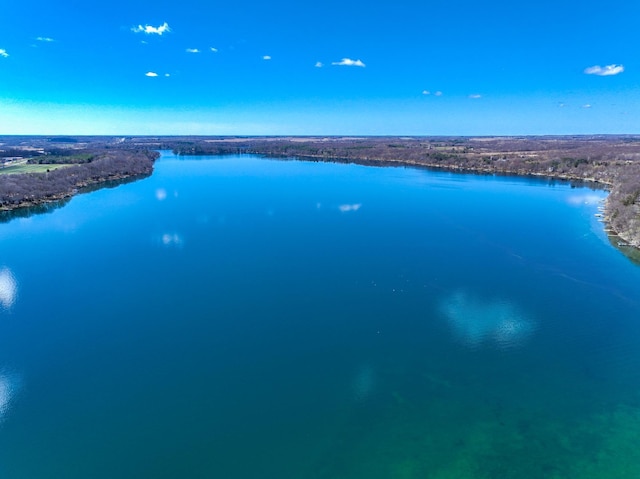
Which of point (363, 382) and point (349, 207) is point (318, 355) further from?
point (349, 207)

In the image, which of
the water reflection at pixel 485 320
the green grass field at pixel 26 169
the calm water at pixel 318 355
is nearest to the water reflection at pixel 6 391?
the calm water at pixel 318 355

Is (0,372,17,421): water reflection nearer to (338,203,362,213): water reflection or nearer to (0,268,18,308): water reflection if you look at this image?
(0,268,18,308): water reflection

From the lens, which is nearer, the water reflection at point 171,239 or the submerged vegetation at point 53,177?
the water reflection at point 171,239

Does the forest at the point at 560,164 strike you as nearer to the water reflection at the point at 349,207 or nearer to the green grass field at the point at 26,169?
the water reflection at the point at 349,207

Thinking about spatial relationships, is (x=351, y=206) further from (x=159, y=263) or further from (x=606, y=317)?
(x=606, y=317)

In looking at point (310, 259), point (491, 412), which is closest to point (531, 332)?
point (491, 412)

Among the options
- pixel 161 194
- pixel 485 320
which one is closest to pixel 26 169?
pixel 161 194

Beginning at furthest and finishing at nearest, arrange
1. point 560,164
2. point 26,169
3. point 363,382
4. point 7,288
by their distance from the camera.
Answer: point 560,164
point 26,169
point 7,288
point 363,382
